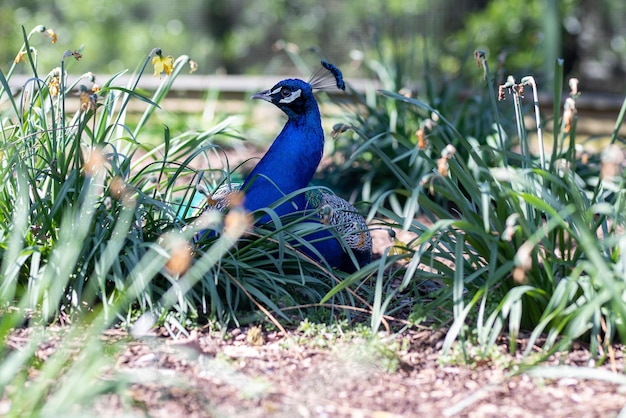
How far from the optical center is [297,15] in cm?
757

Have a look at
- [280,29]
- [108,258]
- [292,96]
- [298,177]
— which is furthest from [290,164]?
[280,29]

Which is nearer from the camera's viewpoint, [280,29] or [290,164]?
[290,164]

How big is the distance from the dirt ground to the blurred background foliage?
15.7 feet

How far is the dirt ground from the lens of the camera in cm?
205

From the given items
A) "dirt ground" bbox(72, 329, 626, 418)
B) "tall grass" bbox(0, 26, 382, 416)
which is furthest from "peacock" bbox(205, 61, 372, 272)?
"dirt ground" bbox(72, 329, 626, 418)

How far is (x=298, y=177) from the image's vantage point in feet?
9.93

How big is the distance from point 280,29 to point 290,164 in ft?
15.9

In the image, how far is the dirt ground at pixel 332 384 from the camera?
80.9 inches

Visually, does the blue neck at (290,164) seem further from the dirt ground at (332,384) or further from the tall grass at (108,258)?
the dirt ground at (332,384)

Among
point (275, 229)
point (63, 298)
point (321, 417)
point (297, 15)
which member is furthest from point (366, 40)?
point (321, 417)

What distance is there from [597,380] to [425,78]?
9.11ft

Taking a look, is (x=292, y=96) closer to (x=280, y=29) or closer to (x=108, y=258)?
(x=108, y=258)

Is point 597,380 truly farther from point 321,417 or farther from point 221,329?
point 221,329

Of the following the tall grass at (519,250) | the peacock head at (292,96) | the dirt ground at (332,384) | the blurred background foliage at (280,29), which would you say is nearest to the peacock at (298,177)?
the peacock head at (292,96)
